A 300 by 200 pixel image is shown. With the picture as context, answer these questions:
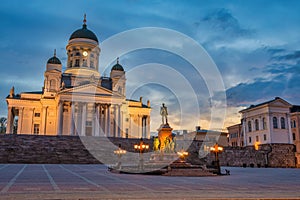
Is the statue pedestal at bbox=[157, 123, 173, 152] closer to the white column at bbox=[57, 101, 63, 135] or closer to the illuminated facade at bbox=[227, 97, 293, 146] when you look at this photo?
the white column at bbox=[57, 101, 63, 135]

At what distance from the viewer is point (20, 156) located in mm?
37844

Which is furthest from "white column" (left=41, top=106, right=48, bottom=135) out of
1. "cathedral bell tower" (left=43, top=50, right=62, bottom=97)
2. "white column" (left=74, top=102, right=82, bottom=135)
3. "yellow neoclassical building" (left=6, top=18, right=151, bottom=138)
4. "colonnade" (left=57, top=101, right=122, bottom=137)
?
"white column" (left=74, top=102, right=82, bottom=135)

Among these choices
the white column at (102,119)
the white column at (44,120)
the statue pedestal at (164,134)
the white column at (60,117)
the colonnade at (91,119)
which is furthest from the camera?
the white column at (102,119)

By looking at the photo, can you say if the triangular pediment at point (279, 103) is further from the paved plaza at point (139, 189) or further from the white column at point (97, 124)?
the paved plaza at point (139, 189)

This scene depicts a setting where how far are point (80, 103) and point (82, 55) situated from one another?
1558cm

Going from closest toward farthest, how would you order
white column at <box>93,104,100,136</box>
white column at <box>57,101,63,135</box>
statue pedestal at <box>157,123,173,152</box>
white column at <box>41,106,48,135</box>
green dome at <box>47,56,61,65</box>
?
statue pedestal at <box>157,123,173,152</box>, white column at <box>57,101,63,135</box>, white column at <box>41,106,48,135</box>, white column at <box>93,104,100,136</box>, green dome at <box>47,56,61,65</box>

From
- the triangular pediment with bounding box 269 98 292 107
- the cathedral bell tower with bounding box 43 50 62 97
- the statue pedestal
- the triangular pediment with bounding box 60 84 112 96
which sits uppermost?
the cathedral bell tower with bounding box 43 50 62 97

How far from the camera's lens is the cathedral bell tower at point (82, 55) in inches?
2653

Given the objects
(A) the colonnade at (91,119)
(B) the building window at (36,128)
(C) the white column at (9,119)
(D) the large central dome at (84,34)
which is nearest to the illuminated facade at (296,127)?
(A) the colonnade at (91,119)

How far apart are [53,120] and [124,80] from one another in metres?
17.9

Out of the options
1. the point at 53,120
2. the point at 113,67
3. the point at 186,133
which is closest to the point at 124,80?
the point at 113,67

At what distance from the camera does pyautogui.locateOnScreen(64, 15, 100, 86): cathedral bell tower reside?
6739cm

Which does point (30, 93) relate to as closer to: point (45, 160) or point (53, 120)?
point (53, 120)

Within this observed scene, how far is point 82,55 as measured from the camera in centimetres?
6888
